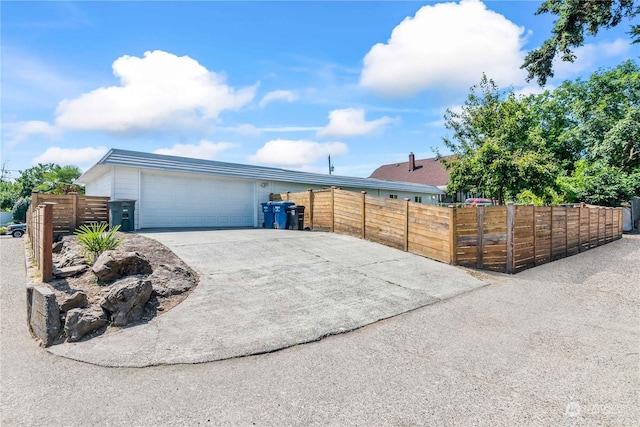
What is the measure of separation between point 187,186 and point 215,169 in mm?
1365

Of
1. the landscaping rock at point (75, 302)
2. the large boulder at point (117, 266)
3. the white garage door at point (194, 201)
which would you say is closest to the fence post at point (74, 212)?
the white garage door at point (194, 201)

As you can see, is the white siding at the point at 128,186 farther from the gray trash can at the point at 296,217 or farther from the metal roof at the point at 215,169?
the gray trash can at the point at 296,217

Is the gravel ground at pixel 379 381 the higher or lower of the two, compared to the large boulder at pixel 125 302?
lower

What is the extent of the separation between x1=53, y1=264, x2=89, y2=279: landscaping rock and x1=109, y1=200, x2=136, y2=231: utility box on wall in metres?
5.15

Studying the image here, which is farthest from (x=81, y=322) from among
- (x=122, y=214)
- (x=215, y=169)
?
(x=215, y=169)

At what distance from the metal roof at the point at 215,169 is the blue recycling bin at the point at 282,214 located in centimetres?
243

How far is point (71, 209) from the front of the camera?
391 inches

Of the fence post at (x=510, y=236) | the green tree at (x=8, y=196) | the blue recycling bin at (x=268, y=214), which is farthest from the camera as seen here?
the green tree at (x=8, y=196)

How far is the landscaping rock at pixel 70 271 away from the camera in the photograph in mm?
5423

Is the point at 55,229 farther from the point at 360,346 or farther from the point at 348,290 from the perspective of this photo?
the point at 360,346

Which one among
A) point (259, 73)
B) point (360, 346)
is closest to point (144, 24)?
point (259, 73)

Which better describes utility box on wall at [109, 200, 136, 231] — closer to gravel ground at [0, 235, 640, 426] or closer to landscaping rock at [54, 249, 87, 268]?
landscaping rock at [54, 249, 87, 268]

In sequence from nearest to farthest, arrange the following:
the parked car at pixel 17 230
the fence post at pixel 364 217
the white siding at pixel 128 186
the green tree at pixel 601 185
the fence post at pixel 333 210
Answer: the fence post at pixel 364 217 → the white siding at pixel 128 186 → the fence post at pixel 333 210 → the green tree at pixel 601 185 → the parked car at pixel 17 230

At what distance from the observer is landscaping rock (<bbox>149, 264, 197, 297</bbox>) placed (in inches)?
211
